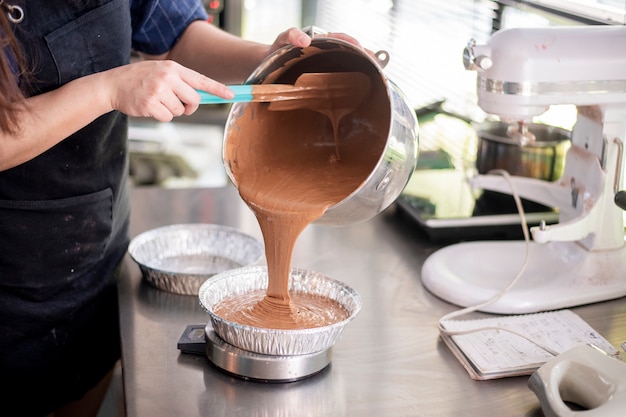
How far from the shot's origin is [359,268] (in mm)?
1793

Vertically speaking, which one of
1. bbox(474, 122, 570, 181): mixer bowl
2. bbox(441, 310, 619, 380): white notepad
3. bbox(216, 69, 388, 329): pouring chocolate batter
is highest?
bbox(216, 69, 388, 329): pouring chocolate batter

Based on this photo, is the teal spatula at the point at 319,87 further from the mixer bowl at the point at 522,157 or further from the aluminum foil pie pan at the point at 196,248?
the mixer bowl at the point at 522,157

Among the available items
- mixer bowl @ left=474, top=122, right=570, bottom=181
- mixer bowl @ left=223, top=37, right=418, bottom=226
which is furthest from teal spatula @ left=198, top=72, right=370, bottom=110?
mixer bowl @ left=474, top=122, right=570, bottom=181

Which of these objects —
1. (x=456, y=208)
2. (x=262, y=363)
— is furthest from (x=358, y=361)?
(x=456, y=208)

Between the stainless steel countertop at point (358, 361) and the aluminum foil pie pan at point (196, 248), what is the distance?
52 millimetres

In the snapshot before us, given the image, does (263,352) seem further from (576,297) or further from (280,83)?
(576,297)

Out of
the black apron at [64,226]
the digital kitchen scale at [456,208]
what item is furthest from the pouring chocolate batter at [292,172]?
the digital kitchen scale at [456,208]

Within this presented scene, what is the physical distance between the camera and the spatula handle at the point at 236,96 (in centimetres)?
131

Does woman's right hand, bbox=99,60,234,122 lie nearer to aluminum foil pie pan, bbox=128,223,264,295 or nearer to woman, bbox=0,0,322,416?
woman, bbox=0,0,322,416

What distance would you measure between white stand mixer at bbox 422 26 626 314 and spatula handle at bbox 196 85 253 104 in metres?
0.41

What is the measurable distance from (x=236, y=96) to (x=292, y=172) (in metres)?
0.21

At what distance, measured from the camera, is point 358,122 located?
4.96ft

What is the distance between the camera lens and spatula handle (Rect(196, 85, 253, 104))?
1.31 metres

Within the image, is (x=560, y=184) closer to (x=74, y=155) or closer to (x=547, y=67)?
(x=547, y=67)
